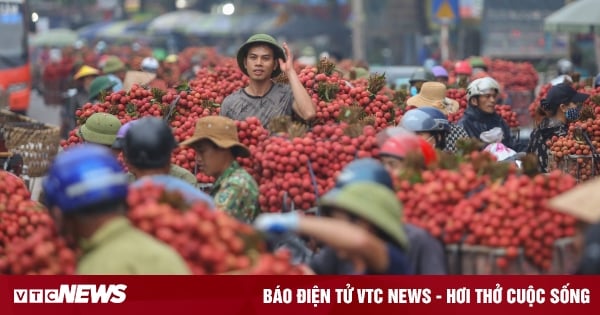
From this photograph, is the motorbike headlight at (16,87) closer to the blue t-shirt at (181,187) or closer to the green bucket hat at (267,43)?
the green bucket hat at (267,43)

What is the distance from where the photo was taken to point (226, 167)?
7.62 meters

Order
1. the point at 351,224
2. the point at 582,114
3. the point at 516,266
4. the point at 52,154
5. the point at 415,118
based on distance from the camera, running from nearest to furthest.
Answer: the point at 351,224 → the point at 516,266 → the point at 415,118 → the point at 582,114 → the point at 52,154

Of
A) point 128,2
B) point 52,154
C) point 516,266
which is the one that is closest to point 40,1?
point 128,2

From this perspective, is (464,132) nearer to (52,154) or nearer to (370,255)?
A: (52,154)

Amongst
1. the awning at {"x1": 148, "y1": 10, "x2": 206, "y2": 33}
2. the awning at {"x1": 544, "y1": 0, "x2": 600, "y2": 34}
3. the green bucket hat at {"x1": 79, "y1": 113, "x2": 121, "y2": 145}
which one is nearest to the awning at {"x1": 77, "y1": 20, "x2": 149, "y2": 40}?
the awning at {"x1": 148, "y1": 10, "x2": 206, "y2": 33}

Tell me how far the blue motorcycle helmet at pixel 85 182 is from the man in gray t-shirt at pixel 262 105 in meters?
4.54

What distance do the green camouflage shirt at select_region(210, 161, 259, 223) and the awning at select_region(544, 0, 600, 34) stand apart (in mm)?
14440

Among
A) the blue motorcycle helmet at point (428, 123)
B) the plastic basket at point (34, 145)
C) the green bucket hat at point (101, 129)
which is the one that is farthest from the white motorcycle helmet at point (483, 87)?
the plastic basket at point (34, 145)

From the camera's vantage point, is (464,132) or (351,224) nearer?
(351,224)

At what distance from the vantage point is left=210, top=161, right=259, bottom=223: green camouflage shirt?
722 centimetres

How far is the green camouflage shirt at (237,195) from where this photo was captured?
722 cm

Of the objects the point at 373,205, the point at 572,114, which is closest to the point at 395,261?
the point at 373,205

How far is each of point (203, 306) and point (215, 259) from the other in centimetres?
40

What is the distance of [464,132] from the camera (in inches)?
448
